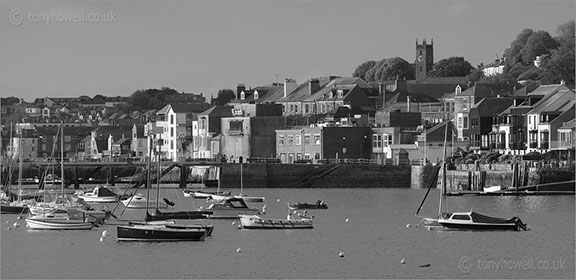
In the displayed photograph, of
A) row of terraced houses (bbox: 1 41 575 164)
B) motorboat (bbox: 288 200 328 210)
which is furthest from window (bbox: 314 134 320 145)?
motorboat (bbox: 288 200 328 210)

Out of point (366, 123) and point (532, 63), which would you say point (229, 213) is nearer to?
point (366, 123)

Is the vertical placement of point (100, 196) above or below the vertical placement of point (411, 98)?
below

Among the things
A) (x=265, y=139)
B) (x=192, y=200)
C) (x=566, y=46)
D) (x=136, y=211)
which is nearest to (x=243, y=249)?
(x=136, y=211)

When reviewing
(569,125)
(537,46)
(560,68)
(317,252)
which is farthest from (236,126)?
(317,252)

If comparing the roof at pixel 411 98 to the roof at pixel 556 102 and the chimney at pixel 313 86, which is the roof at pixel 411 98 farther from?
the roof at pixel 556 102

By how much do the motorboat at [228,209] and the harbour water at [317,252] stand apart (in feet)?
6.91

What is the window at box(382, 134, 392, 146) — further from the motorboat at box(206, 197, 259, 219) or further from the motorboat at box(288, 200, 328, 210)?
the motorboat at box(206, 197, 259, 219)

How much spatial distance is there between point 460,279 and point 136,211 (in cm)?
3600

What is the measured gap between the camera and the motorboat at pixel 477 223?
218 feet

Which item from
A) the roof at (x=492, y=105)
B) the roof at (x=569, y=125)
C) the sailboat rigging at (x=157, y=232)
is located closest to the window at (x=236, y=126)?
the roof at (x=492, y=105)

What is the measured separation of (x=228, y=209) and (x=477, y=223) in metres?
16.2

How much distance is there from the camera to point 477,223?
66438mm

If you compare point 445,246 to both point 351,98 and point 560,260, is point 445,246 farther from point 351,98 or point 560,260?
point 351,98

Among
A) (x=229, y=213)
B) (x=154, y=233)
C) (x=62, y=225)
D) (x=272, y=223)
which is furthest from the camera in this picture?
(x=229, y=213)
